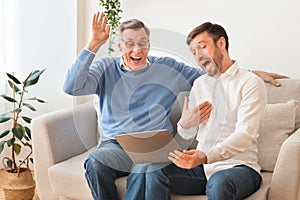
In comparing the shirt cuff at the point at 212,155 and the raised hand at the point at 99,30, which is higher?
the raised hand at the point at 99,30

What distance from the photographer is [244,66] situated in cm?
310

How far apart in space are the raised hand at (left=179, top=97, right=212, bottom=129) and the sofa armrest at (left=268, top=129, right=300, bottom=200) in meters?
0.35

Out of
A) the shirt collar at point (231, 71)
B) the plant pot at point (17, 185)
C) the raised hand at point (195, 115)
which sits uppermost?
the shirt collar at point (231, 71)

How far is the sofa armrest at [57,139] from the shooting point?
272cm

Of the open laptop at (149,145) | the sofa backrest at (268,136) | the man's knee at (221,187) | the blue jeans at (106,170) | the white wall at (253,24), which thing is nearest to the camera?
the man's knee at (221,187)

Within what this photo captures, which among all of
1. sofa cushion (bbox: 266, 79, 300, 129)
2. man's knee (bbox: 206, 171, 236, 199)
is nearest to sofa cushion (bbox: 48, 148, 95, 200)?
man's knee (bbox: 206, 171, 236, 199)

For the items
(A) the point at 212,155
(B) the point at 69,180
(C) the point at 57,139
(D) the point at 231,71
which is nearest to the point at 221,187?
(A) the point at 212,155

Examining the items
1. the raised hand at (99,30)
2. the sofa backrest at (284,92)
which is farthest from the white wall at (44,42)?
the sofa backrest at (284,92)

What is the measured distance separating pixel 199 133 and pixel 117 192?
1.44 feet

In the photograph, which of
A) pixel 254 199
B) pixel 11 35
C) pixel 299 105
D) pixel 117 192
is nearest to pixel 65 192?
pixel 117 192

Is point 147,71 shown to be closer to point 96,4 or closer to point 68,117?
point 68,117

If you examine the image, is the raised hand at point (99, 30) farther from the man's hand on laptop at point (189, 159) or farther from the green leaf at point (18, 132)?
the green leaf at point (18, 132)

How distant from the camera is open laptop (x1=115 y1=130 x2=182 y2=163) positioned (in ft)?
7.55

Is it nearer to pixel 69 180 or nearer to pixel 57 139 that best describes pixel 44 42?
pixel 57 139
